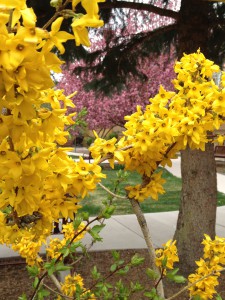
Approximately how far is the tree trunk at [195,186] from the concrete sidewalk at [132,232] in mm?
1019

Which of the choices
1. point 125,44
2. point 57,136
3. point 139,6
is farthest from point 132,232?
point 57,136

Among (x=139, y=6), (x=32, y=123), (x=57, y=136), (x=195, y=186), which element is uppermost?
(x=139, y=6)

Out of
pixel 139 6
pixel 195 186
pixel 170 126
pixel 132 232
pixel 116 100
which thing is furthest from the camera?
pixel 116 100

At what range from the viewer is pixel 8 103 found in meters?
1.05

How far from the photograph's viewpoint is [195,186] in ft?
15.6

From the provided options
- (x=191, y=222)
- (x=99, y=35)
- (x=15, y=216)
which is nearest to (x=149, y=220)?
(x=191, y=222)

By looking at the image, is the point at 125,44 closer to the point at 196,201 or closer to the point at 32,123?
the point at 196,201

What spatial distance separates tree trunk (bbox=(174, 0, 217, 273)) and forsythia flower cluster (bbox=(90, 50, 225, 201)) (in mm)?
2599

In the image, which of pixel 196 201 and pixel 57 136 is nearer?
pixel 57 136

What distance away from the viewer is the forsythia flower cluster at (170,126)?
1.89 metres

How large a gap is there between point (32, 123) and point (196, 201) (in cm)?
382

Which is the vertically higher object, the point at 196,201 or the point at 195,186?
A: the point at 195,186

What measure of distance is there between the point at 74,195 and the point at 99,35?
477 centimetres

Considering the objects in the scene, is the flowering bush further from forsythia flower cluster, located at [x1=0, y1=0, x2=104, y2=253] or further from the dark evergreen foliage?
the dark evergreen foliage
